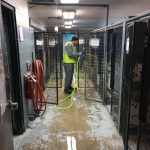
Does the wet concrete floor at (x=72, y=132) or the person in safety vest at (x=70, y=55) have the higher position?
the person in safety vest at (x=70, y=55)

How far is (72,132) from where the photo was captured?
9.22ft

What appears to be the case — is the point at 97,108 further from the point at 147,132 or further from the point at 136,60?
the point at 136,60

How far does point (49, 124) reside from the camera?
121 inches

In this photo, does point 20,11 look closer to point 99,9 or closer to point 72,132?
point 72,132


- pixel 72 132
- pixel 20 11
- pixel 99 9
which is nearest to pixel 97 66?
pixel 99 9

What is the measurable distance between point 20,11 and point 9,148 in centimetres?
206

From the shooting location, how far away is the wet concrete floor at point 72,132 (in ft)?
8.06

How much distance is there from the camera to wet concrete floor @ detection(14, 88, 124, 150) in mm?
2457

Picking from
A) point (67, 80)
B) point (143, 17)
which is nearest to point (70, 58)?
point (67, 80)

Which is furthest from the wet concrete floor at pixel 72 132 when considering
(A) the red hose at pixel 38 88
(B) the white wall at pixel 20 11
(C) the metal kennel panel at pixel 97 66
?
(B) the white wall at pixel 20 11

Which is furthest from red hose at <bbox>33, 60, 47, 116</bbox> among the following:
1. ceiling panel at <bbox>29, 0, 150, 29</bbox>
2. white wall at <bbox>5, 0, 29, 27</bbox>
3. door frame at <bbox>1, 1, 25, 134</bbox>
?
ceiling panel at <bbox>29, 0, 150, 29</bbox>

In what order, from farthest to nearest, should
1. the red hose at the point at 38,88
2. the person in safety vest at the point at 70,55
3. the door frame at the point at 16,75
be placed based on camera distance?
the person in safety vest at the point at 70,55 → the red hose at the point at 38,88 → the door frame at the point at 16,75

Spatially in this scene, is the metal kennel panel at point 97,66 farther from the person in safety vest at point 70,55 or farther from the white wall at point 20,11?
the white wall at point 20,11

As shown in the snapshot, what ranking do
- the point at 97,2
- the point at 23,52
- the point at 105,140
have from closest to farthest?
1. the point at 105,140
2. the point at 23,52
3. the point at 97,2
